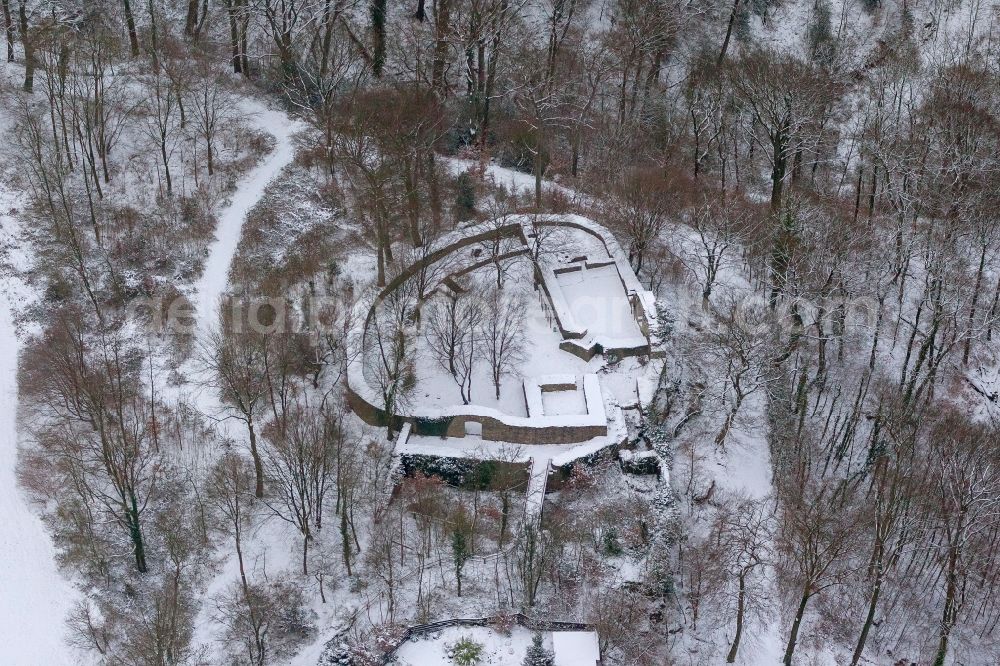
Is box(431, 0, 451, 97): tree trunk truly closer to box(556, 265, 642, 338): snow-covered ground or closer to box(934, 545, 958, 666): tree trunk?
box(556, 265, 642, 338): snow-covered ground

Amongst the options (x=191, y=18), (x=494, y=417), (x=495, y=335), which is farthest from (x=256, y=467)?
(x=191, y=18)

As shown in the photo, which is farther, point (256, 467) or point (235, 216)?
point (235, 216)

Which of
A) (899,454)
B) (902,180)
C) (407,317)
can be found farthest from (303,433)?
(902,180)

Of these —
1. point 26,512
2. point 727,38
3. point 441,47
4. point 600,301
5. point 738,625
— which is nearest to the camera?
point 738,625

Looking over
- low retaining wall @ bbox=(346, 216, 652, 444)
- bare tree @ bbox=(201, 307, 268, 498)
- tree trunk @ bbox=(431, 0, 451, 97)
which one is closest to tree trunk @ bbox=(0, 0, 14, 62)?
tree trunk @ bbox=(431, 0, 451, 97)

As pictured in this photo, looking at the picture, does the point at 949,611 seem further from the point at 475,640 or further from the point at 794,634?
the point at 475,640

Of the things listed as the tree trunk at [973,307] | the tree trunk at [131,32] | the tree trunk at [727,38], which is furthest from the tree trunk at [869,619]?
the tree trunk at [131,32]

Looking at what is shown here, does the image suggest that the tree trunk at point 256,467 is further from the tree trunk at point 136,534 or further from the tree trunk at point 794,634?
the tree trunk at point 794,634
